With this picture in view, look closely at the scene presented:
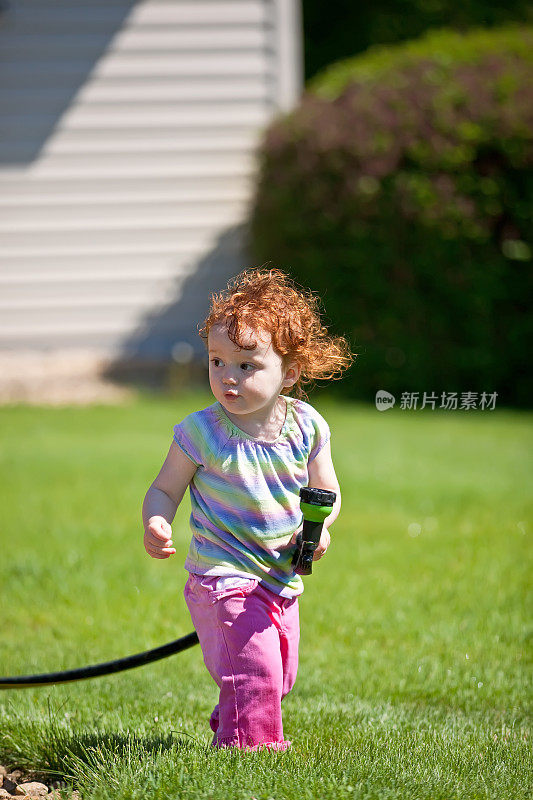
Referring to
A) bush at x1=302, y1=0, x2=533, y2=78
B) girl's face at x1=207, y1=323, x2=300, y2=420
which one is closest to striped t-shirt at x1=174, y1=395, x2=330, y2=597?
girl's face at x1=207, y1=323, x2=300, y2=420

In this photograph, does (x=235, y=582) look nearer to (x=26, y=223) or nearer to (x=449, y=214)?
(x=449, y=214)

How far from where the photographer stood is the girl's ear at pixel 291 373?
2.62 m

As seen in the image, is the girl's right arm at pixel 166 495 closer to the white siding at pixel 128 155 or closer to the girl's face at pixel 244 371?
the girl's face at pixel 244 371

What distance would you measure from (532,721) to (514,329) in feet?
22.3

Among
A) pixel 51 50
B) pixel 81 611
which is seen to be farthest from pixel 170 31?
pixel 81 611

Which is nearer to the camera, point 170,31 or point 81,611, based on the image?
point 81,611

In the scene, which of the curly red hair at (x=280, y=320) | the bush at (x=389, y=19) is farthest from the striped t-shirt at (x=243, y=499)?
the bush at (x=389, y=19)

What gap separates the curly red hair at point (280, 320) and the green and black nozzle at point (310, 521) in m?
0.34

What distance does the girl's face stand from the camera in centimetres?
249

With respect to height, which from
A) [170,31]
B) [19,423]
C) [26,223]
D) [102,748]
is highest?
[170,31]

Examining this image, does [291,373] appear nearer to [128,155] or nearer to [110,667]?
[110,667]

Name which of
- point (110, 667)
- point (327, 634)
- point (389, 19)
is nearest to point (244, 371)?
point (110, 667)

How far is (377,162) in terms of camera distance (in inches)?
370

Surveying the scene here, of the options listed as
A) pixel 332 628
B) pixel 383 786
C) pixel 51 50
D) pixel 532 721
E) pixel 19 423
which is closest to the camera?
pixel 383 786
